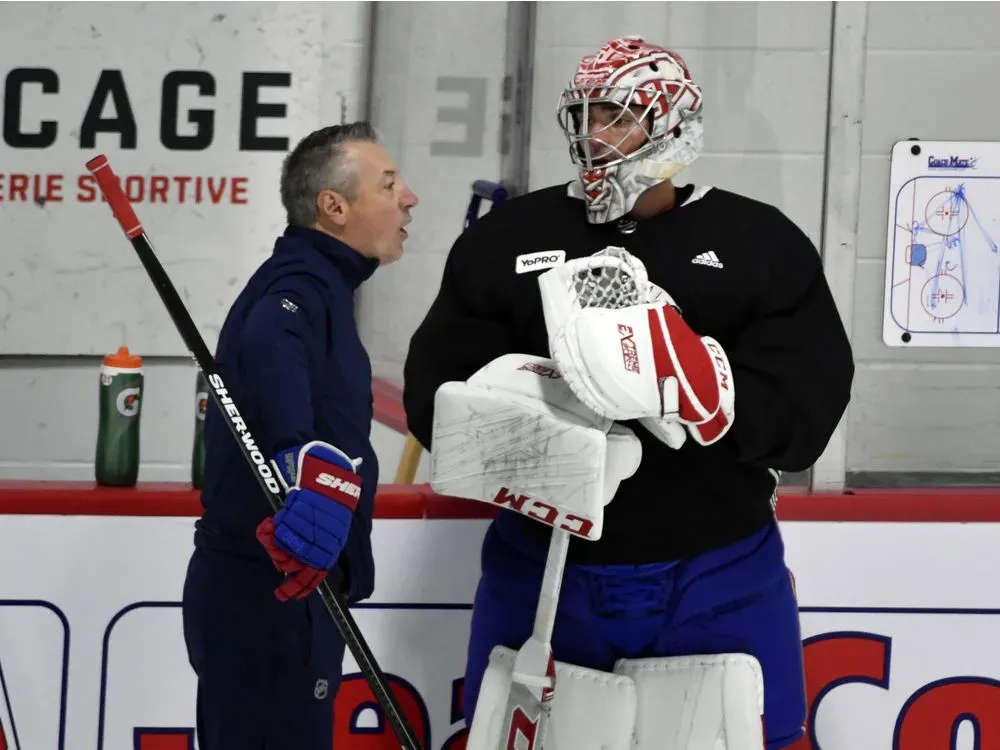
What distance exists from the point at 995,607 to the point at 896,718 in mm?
277

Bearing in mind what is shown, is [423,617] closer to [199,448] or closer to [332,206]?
[199,448]

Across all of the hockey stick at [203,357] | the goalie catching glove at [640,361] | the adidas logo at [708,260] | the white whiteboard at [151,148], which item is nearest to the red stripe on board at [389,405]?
the white whiteboard at [151,148]

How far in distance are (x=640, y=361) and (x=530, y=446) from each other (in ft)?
0.64

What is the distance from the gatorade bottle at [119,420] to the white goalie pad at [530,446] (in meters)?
0.97

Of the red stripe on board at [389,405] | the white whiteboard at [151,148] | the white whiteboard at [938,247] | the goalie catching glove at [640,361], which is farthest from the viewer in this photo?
the white whiteboard at [151,148]

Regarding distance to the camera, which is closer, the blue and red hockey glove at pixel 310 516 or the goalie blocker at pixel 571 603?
the goalie blocker at pixel 571 603

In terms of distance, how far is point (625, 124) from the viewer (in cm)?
180

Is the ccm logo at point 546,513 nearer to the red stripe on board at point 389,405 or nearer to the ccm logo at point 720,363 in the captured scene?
the ccm logo at point 720,363

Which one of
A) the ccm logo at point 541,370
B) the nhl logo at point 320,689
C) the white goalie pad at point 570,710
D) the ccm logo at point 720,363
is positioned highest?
the ccm logo at point 720,363

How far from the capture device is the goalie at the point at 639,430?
1.69 meters

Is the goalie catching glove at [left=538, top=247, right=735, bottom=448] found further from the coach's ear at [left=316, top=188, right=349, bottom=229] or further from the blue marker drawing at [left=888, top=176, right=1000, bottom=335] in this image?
the blue marker drawing at [left=888, top=176, right=1000, bottom=335]

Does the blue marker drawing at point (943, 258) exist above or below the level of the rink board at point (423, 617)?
above

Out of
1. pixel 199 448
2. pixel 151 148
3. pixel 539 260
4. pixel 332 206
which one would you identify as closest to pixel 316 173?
pixel 332 206

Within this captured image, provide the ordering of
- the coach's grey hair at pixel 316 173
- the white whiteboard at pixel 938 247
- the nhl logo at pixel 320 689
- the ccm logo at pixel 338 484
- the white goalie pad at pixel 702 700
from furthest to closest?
the white whiteboard at pixel 938 247 < the coach's grey hair at pixel 316 173 < the nhl logo at pixel 320 689 < the ccm logo at pixel 338 484 < the white goalie pad at pixel 702 700
